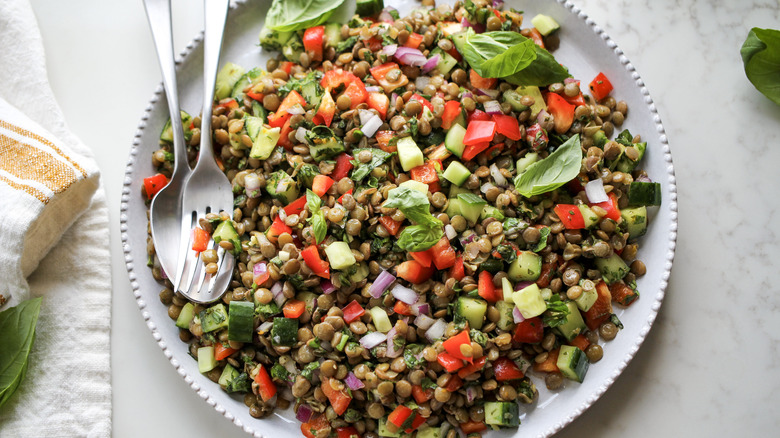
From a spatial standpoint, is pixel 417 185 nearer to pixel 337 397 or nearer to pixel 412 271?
pixel 412 271

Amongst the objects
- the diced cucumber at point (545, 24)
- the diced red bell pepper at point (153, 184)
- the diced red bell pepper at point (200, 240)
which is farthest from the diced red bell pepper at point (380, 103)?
the diced red bell pepper at point (153, 184)

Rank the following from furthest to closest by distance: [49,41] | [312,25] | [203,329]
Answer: [49,41], [312,25], [203,329]

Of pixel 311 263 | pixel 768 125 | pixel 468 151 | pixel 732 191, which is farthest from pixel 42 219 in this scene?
pixel 768 125

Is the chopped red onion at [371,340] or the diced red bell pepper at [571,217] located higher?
the diced red bell pepper at [571,217]

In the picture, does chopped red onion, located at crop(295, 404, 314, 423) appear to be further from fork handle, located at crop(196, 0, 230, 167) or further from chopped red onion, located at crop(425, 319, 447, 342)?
fork handle, located at crop(196, 0, 230, 167)

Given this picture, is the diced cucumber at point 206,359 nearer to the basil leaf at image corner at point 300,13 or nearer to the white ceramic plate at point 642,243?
the white ceramic plate at point 642,243

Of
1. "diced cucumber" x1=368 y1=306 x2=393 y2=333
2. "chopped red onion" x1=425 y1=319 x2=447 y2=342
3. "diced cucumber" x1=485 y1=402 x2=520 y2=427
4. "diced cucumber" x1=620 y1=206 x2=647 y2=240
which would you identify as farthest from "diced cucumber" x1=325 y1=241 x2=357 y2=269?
"diced cucumber" x1=620 y1=206 x2=647 y2=240

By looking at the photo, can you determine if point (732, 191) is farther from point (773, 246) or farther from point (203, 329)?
point (203, 329)

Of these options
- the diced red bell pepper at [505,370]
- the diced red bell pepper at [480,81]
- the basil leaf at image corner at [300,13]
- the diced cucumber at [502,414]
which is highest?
the basil leaf at image corner at [300,13]
